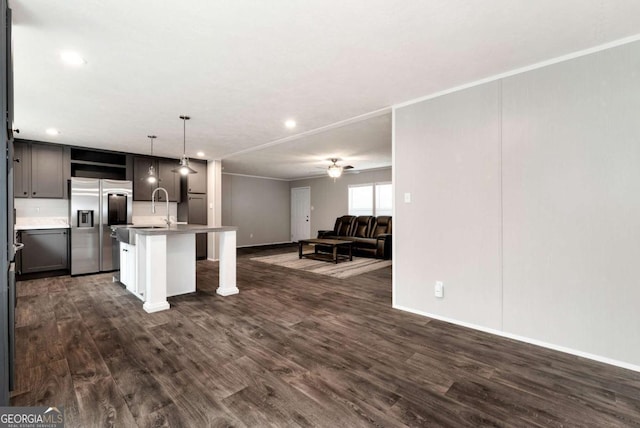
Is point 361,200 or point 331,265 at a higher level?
point 361,200

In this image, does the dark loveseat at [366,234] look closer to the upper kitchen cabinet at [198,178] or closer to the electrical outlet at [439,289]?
the upper kitchen cabinet at [198,178]

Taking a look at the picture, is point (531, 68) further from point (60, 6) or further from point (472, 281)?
point (60, 6)

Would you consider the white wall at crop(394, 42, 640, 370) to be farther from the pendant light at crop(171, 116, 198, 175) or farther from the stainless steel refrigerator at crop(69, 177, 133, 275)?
the stainless steel refrigerator at crop(69, 177, 133, 275)

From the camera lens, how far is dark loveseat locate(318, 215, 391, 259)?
22.7 ft

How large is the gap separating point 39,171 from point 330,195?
275 inches

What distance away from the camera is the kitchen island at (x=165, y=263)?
3.34 m

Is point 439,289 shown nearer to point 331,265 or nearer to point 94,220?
point 331,265

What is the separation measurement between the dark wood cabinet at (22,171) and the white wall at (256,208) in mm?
4397

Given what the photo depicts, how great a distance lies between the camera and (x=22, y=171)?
4855mm

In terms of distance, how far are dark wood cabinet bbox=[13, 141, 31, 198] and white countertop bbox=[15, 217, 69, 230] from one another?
484 mm

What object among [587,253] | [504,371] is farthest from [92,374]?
[587,253]

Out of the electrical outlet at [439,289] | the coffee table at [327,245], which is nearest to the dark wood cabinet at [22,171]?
the coffee table at [327,245]

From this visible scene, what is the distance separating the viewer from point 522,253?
2.55 metres

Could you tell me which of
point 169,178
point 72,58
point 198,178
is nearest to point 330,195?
point 198,178
